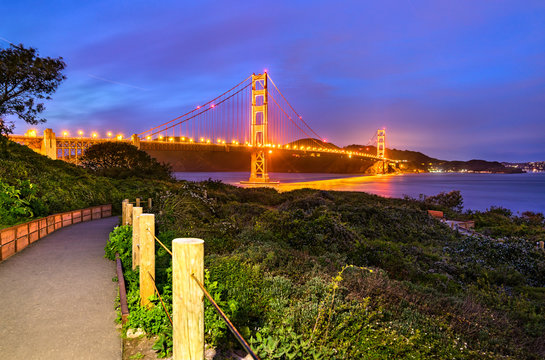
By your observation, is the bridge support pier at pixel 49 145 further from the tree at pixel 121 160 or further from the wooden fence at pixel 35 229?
the wooden fence at pixel 35 229

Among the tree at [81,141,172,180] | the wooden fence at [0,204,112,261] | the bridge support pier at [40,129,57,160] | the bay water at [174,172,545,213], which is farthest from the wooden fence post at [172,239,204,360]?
the bridge support pier at [40,129,57,160]

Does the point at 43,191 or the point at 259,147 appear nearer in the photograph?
the point at 43,191

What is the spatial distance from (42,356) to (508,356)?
206 inches

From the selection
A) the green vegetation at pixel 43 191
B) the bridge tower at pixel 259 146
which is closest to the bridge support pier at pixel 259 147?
the bridge tower at pixel 259 146

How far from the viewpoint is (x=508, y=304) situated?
6.53 m

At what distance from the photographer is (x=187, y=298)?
6.63 ft

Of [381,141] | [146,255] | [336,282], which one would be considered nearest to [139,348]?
[146,255]

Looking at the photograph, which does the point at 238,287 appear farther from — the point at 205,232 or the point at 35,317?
the point at 205,232

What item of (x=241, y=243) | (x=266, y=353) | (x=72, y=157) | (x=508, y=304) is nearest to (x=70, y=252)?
(x=241, y=243)

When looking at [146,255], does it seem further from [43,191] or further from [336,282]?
[43,191]

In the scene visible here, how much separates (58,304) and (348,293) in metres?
4.15

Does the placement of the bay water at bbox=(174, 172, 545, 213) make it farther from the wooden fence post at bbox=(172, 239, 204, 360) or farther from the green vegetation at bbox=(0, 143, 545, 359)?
the wooden fence post at bbox=(172, 239, 204, 360)

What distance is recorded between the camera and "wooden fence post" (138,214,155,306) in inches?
153

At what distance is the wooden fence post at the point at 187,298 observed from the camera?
1967 mm
